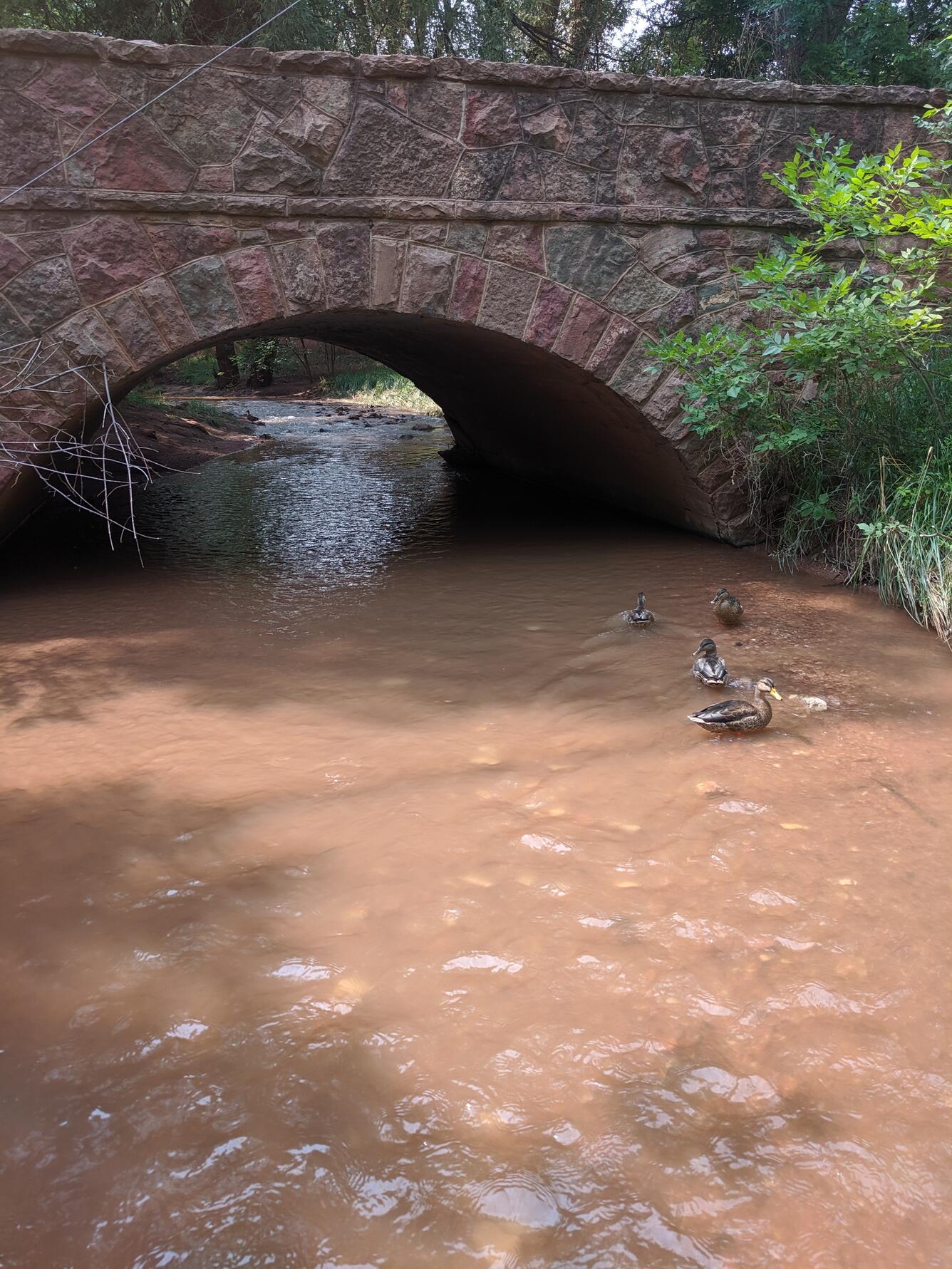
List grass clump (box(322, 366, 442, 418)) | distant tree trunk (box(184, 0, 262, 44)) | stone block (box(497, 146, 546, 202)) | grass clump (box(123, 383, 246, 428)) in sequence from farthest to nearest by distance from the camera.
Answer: grass clump (box(322, 366, 442, 418)) → grass clump (box(123, 383, 246, 428)) → distant tree trunk (box(184, 0, 262, 44)) → stone block (box(497, 146, 546, 202))

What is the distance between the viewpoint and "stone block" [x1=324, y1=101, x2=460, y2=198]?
5238mm

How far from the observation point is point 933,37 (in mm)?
13148

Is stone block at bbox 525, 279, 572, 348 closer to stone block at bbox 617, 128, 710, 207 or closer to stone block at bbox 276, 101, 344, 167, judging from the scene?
stone block at bbox 617, 128, 710, 207

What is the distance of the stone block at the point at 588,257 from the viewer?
18.4 feet

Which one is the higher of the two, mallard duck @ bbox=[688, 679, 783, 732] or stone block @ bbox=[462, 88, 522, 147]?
stone block @ bbox=[462, 88, 522, 147]

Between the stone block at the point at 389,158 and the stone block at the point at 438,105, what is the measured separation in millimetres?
56

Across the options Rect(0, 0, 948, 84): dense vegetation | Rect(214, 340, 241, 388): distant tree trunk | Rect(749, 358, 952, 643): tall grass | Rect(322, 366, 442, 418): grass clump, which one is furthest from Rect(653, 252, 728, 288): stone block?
Rect(214, 340, 241, 388): distant tree trunk

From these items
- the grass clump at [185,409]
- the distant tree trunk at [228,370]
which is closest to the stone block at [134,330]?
the grass clump at [185,409]

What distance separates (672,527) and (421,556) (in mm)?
2030

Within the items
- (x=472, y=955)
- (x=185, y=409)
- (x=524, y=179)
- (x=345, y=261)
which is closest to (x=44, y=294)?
(x=345, y=261)

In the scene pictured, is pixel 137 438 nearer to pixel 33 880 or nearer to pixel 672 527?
pixel 672 527

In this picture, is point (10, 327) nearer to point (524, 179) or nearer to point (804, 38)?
point (524, 179)

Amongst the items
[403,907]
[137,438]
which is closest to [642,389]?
[403,907]

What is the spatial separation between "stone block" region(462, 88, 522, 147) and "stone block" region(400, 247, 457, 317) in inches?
26.2
